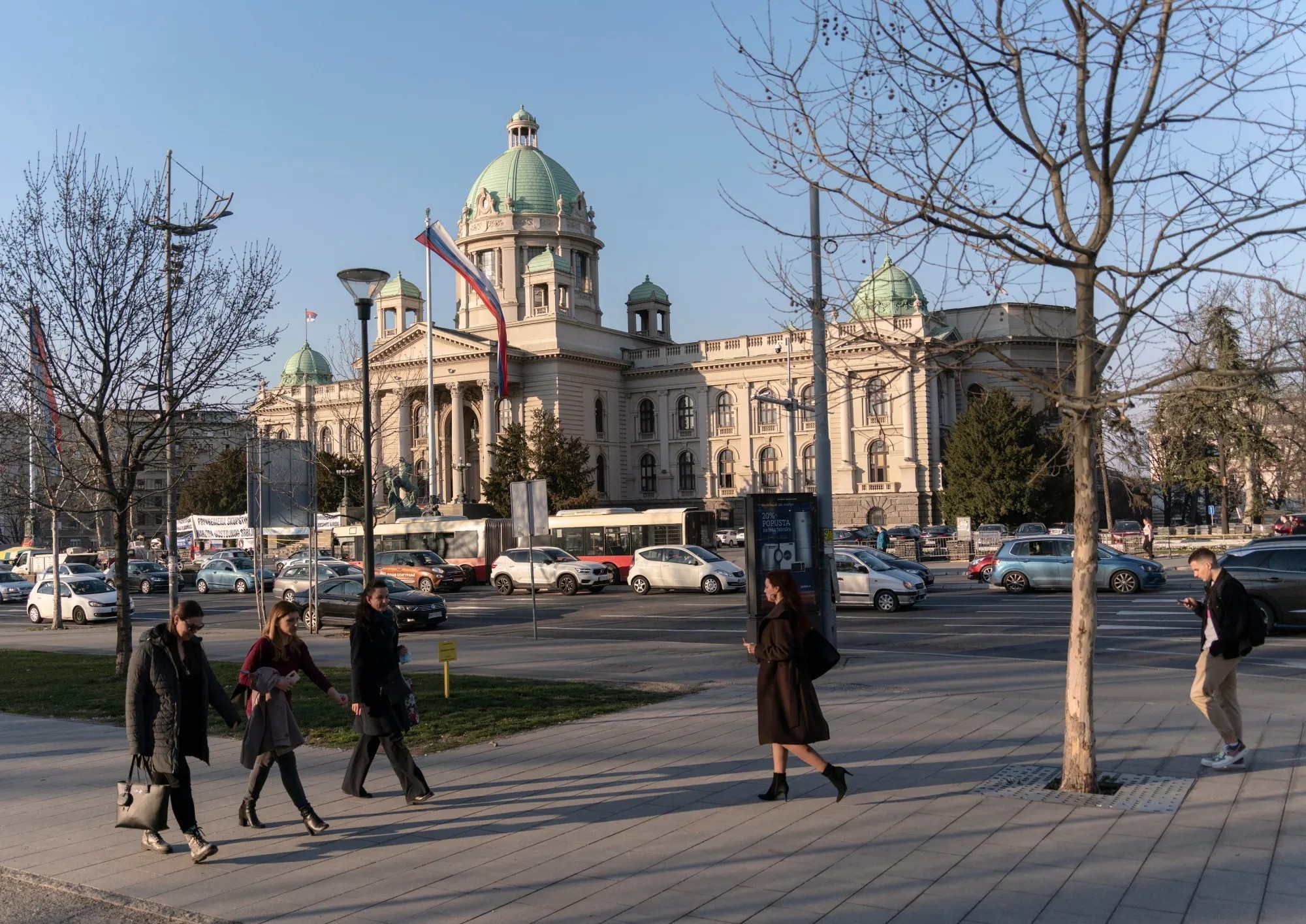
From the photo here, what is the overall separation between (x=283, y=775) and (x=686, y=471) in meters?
84.0

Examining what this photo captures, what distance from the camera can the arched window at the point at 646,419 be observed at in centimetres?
9281

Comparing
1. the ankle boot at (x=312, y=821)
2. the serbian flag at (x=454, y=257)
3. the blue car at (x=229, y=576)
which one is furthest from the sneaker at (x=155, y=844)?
Result: the serbian flag at (x=454, y=257)

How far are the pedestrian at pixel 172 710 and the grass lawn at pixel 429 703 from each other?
392 centimetres

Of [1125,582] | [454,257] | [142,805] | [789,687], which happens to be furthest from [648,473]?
[142,805]

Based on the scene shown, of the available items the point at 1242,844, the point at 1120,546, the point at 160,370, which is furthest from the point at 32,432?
the point at 1120,546

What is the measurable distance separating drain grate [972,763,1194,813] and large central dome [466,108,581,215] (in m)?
87.9

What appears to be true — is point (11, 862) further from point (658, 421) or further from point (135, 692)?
point (658, 421)

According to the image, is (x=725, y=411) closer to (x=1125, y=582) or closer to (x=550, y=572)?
(x=550, y=572)

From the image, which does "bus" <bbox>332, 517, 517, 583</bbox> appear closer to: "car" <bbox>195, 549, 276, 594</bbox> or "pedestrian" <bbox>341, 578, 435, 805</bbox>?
"car" <bbox>195, 549, 276, 594</bbox>

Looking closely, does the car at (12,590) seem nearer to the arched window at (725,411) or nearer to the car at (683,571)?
the car at (683,571)

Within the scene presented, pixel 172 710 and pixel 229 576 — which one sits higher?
pixel 172 710

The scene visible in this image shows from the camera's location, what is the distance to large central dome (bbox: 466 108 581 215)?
308 feet

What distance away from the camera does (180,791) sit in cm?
769

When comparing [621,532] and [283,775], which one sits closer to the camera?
[283,775]
